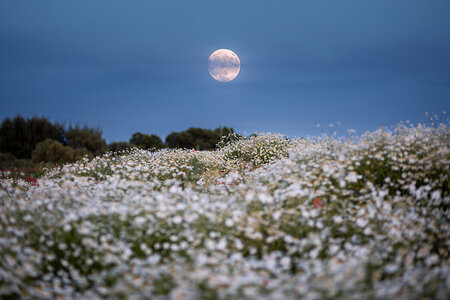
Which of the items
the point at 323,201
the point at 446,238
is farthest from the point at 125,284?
the point at 446,238

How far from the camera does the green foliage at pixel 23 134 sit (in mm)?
23516

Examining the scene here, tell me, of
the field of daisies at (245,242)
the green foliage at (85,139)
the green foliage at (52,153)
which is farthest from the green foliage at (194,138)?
the field of daisies at (245,242)

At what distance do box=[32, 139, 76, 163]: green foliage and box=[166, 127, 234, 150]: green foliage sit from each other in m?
11.2

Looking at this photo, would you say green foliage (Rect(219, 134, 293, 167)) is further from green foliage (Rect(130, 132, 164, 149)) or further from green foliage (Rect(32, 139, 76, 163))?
green foliage (Rect(130, 132, 164, 149))

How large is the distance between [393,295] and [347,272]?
0.39m

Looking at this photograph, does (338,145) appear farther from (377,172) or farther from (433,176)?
(433,176)

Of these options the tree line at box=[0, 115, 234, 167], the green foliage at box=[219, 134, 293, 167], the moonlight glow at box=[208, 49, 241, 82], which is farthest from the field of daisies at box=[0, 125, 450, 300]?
the tree line at box=[0, 115, 234, 167]

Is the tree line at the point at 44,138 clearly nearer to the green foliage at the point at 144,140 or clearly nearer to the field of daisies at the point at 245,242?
the green foliage at the point at 144,140

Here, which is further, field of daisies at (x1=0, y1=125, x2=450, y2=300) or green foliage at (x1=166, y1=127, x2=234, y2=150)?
green foliage at (x1=166, y1=127, x2=234, y2=150)

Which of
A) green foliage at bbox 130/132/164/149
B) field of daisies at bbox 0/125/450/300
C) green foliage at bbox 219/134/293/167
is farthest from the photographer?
green foliage at bbox 130/132/164/149

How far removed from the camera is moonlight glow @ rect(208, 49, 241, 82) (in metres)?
14.5

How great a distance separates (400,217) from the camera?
4016 millimetres

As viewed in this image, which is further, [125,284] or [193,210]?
[193,210]

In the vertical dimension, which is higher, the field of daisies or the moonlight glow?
the moonlight glow
